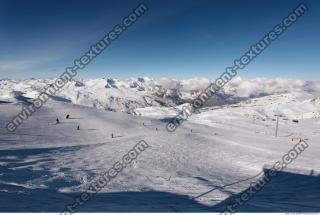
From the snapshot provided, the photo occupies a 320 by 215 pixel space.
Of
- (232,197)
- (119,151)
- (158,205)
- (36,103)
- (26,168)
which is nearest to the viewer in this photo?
(158,205)

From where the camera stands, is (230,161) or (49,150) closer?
(49,150)

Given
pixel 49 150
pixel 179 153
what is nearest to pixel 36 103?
pixel 49 150

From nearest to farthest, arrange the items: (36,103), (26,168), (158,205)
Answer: (158,205)
(26,168)
(36,103)

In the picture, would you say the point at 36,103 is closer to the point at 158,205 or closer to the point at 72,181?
the point at 72,181

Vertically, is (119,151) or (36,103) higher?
(36,103)

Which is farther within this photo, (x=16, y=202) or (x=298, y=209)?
(x=298, y=209)

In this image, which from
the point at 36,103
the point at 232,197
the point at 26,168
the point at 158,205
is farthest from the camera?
the point at 36,103

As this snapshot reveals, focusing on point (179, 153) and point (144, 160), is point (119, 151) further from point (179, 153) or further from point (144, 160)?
point (179, 153)

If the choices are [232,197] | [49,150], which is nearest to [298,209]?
[232,197]

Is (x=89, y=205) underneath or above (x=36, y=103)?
underneath
